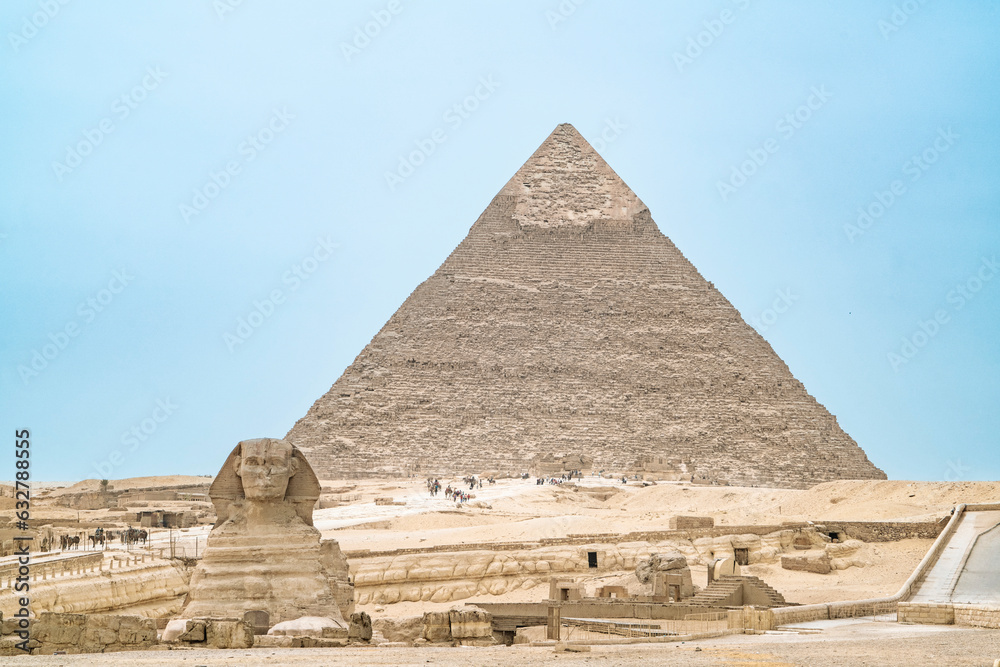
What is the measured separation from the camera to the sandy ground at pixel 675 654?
6.27 meters

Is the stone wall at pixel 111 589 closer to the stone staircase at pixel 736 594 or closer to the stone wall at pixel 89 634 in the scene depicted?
the stone wall at pixel 89 634

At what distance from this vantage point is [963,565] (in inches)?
508

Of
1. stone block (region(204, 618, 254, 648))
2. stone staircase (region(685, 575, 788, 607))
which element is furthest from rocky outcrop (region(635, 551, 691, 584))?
stone block (region(204, 618, 254, 648))

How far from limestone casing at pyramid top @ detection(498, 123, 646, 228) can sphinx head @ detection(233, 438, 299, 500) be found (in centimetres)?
9794

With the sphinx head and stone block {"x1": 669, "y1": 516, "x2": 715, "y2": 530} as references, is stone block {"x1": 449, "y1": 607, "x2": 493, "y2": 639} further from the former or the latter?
stone block {"x1": 669, "y1": 516, "x2": 715, "y2": 530}

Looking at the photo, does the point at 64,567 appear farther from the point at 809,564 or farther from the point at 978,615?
the point at 809,564

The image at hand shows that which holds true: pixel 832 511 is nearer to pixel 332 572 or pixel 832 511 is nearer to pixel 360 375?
pixel 332 572

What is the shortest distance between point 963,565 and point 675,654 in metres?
6.49

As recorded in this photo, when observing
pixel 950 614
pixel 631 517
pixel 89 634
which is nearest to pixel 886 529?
pixel 631 517

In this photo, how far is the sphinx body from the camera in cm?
821

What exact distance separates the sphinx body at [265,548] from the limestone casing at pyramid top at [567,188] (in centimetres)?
9794

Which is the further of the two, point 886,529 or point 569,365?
point 569,365

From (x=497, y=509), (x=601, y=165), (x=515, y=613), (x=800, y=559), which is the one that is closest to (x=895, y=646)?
(x=515, y=613)

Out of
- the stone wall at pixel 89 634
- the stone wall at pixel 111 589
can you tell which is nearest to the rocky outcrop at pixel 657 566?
the stone wall at pixel 111 589
